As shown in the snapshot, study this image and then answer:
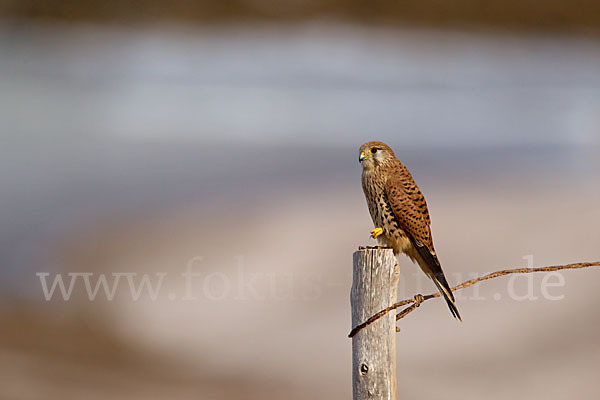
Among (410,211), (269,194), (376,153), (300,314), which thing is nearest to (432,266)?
(410,211)

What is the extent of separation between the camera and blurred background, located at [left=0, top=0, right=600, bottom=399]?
578 cm

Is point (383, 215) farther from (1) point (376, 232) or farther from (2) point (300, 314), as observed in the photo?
(2) point (300, 314)

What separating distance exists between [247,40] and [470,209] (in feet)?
15.1

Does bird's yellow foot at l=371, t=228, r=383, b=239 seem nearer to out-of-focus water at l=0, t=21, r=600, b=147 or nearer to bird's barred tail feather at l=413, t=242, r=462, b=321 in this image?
bird's barred tail feather at l=413, t=242, r=462, b=321

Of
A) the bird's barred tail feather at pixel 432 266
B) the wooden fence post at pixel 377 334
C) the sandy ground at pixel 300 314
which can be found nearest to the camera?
the wooden fence post at pixel 377 334

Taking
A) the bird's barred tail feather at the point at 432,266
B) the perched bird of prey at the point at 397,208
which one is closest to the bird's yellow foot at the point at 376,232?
the perched bird of prey at the point at 397,208

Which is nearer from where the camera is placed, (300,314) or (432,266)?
(432,266)

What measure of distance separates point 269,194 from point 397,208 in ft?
21.6

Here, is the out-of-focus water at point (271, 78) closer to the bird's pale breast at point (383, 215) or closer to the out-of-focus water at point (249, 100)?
the out-of-focus water at point (249, 100)

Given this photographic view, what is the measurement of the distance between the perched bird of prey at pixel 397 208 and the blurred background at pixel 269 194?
286cm

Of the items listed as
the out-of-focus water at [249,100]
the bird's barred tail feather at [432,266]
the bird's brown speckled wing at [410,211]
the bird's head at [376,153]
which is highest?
the out-of-focus water at [249,100]

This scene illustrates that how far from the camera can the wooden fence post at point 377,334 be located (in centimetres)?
187

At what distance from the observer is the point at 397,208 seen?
2.43m

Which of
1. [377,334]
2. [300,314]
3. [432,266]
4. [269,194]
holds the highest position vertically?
[269,194]
